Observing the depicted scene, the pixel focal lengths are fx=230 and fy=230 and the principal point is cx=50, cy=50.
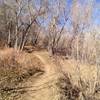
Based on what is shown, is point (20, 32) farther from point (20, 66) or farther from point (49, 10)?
point (20, 66)

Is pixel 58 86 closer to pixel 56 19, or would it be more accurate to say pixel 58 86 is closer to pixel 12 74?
pixel 12 74

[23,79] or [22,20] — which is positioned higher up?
[22,20]

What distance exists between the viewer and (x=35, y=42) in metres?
38.8

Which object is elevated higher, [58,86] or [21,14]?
[21,14]

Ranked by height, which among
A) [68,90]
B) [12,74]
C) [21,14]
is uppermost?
[21,14]

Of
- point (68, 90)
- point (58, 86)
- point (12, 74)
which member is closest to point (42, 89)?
point (58, 86)

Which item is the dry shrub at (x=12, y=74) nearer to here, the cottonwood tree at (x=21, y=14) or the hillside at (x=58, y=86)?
the hillside at (x=58, y=86)

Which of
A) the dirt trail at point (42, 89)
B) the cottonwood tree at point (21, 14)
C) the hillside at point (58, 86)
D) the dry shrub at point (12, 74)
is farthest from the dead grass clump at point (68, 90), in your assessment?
the cottonwood tree at point (21, 14)

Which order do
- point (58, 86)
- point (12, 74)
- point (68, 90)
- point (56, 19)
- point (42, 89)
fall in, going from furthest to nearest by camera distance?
point (56, 19) → point (12, 74) → point (58, 86) → point (42, 89) → point (68, 90)

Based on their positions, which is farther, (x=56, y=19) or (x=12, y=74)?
(x=56, y=19)

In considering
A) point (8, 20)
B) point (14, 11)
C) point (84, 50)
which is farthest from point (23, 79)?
point (8, 20)

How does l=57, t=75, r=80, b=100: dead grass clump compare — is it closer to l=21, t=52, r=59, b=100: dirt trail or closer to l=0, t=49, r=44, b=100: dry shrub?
l=21, t=52, r=59, b=100: dirt trail

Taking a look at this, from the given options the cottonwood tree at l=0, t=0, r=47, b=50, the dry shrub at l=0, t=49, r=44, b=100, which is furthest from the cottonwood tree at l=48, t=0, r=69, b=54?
the dry shrub at l=0, t=49, r=44, b=100

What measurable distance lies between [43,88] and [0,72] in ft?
9.95
